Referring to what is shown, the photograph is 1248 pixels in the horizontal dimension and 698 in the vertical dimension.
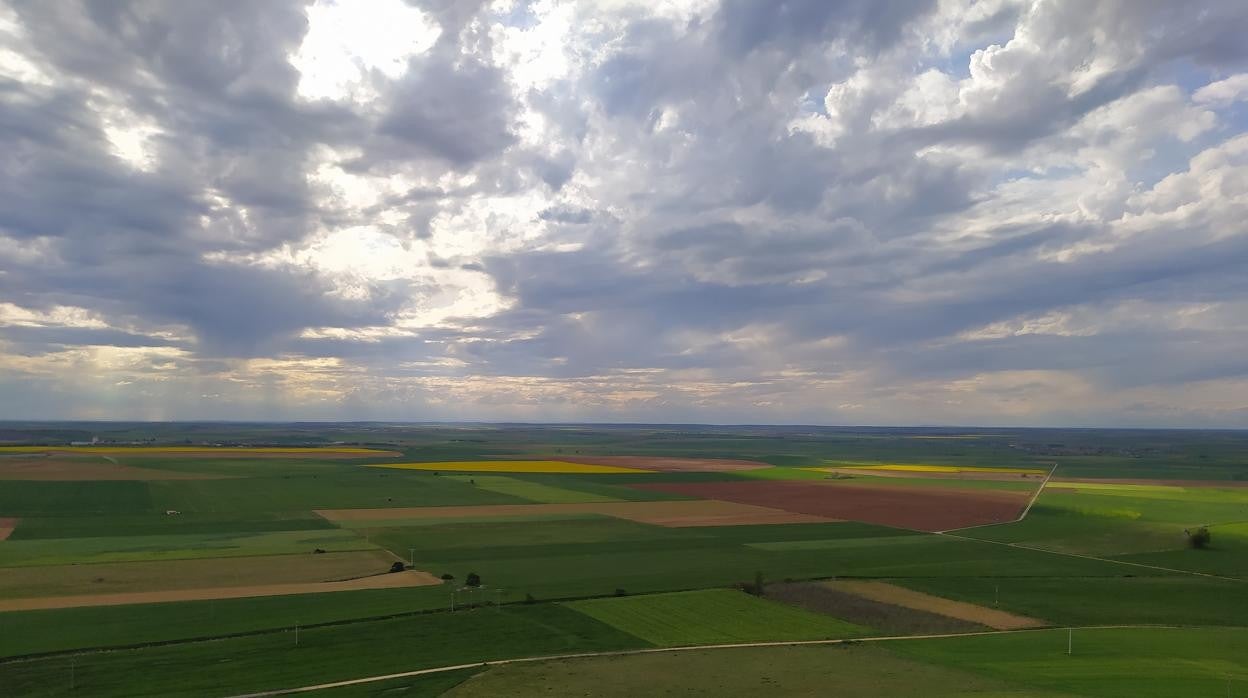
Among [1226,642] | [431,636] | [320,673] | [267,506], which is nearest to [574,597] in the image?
[431,636]

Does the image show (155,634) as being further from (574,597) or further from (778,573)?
(778,573)

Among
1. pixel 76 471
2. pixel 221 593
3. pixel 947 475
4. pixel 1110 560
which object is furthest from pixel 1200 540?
pixel 76 471

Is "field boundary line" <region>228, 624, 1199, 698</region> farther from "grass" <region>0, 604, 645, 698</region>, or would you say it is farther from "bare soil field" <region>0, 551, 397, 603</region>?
"bare soil field" <region>0, 551, 397, 603</region>

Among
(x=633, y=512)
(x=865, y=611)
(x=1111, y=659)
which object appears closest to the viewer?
(x=1111, y=659)

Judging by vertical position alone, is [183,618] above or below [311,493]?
below

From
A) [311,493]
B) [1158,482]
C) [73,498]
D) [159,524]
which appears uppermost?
[1158,482]

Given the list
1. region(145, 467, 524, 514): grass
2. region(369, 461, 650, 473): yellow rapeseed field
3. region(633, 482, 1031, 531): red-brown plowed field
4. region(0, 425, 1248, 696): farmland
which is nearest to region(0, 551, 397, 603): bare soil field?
region(0, 425, 1248, 696): farmland

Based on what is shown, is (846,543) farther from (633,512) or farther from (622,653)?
(622,653)

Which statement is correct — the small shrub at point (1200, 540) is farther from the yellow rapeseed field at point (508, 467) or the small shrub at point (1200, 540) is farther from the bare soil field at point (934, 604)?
the yellow rapeseed field at point (508, 467)
